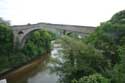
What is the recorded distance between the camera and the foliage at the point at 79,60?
17.4 m

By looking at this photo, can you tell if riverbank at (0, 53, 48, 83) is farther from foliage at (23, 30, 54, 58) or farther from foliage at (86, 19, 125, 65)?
foliage at (86, 19, 125, 65)

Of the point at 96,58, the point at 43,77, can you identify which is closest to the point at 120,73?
the point at 96,58

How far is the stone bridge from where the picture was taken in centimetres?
3169

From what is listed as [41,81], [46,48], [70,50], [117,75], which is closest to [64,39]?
[70,50]

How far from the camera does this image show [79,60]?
17.7 metres

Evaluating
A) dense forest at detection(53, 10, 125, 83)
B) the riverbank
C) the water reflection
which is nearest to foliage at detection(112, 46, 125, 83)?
dense forest at detection(53, 10, 125, 83)

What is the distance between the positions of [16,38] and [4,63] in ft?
32.8

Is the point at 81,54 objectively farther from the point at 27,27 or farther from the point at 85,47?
the point at 27,27

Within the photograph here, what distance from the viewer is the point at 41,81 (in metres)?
24.3

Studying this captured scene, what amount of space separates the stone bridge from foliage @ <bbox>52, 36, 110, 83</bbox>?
Result: 1316 centimetres

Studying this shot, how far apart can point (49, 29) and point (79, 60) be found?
21.6 metres

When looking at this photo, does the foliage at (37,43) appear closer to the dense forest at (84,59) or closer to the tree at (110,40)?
the tree at (110,40)

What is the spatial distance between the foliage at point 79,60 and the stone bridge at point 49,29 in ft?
43.2

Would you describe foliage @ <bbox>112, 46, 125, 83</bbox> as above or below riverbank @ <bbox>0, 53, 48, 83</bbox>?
above
